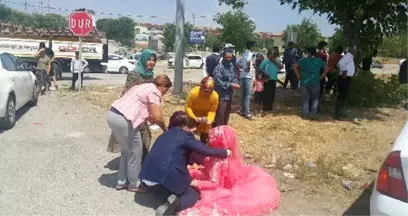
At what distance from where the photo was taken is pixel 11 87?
761 cm

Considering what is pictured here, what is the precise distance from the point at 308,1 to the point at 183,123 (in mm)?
6364

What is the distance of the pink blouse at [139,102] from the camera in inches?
173

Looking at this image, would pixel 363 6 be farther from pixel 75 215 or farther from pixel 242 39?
pixel 242 39

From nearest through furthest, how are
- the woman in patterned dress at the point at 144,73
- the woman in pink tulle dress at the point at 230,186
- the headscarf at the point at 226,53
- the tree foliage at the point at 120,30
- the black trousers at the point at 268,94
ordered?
1. the woman in pink tulle dress at the point at 230,186
2. the woman in patterned dress at the point at 144,73
3. the headscarf at the point at 226,53
4. the black trousers at the point at 268,94
5. the tree foliage at the point at 120,30

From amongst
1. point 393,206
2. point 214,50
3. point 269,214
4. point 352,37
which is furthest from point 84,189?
point 352,37

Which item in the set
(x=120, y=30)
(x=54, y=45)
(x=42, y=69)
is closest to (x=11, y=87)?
(x=42, y=69)

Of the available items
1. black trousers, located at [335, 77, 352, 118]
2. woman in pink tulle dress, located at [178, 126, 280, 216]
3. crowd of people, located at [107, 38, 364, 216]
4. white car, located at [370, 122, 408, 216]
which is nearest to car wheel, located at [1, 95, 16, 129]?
crowd of people, located at [107, 38, 364, 216]

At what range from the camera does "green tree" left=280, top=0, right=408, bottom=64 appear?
379 inches

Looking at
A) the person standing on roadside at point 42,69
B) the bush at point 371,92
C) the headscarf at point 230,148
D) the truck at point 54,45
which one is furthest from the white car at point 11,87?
the truck at point 54,45

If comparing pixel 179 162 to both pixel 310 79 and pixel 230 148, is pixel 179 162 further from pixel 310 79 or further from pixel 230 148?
pixel 310 79

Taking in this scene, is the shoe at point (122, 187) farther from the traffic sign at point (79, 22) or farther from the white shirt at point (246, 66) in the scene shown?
the traffic sign at point (79, 22)

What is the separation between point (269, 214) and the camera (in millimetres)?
4227

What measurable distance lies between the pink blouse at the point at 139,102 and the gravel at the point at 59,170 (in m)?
0.95

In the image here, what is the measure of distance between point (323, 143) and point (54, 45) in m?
17.1
